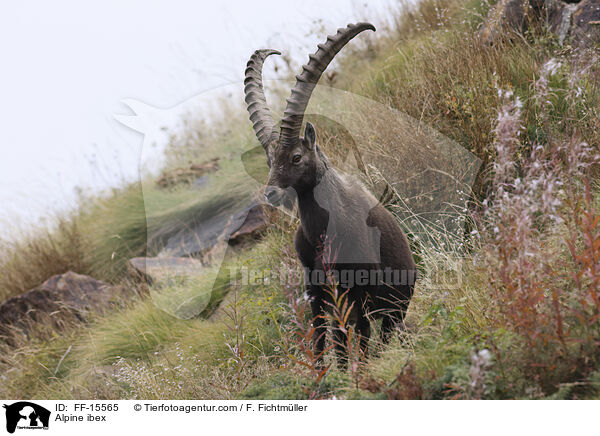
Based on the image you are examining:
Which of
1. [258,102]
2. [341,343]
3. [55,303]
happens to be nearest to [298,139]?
[258,102]

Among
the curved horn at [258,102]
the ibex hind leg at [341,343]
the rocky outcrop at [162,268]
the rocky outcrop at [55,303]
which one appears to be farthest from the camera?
the rocky outcrop at [55,303]

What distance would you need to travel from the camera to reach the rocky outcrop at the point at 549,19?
6648 millimetres

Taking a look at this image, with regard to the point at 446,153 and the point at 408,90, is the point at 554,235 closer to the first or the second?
the point at 446,153

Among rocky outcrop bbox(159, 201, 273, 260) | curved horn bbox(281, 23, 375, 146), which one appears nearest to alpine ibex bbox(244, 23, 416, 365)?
curved horn bbox(281, 23, 375, 146)

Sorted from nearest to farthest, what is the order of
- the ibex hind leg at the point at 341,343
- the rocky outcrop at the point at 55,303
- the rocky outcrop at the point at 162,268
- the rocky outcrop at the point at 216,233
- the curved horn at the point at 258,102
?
the ibex hind leg at the point at 341,343 < the curved horn at the point at 258,102 < the rocky outcrop at the point at 216,233 < the rocky outcrop at the point at 162,268 < the rocky outcrop at the point at 55,303

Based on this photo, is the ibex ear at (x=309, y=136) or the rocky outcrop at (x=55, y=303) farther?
the rocky outcrop at (x=55, y=303)

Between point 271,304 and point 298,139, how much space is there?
2.17 m

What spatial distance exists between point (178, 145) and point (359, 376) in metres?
8.94

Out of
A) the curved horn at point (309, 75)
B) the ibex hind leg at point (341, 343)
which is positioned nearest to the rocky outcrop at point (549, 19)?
the curved horn at point (309, 75)

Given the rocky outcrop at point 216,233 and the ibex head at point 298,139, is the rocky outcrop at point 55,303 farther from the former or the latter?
the ibex head at point 298,139

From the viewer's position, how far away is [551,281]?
3381 millimetres

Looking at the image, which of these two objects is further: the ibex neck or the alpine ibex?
the ibex neck

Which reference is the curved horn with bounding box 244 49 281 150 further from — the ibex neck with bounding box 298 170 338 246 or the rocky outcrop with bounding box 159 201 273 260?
the rocky outcrop with bounding box 159 201 273 260
